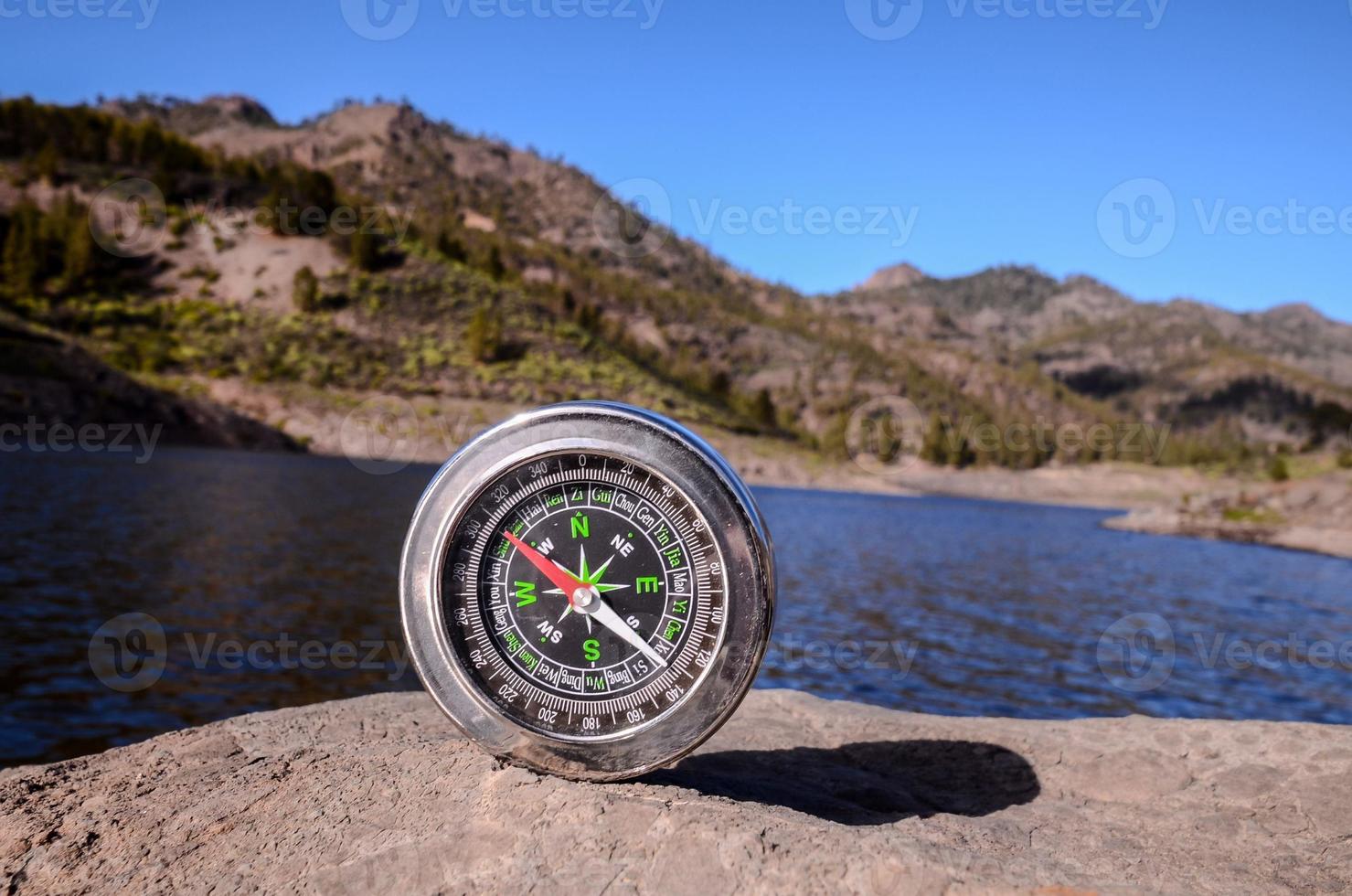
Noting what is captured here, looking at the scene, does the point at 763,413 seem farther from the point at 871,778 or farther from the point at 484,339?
the point at 871,778

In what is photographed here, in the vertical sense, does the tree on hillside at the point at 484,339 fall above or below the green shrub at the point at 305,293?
below

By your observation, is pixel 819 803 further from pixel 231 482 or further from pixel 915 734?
pixel 231 482

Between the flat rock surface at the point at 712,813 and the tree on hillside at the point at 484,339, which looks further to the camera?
the tree on hillside at the point at 484,339

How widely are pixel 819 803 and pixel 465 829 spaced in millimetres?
1780

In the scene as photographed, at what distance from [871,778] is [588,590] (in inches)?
87.1

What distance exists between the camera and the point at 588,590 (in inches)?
144

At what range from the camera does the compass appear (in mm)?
3598

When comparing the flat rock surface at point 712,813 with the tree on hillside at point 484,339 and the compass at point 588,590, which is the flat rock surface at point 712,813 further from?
the tree on hillside at point 484,339

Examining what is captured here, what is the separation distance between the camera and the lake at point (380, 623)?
28.9ft

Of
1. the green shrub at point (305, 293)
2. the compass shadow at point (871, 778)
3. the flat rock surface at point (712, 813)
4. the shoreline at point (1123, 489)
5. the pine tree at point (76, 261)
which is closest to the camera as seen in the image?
the flat rock surface at point (712, 813)

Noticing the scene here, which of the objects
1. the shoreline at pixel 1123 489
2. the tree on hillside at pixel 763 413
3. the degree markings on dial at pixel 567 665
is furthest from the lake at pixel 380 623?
the tree on hillside at pixel 763 413

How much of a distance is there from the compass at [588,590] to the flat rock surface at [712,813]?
0.74 feet

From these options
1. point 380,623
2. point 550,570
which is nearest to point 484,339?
point 380,623

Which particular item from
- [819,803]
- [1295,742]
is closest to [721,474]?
[819,803]
